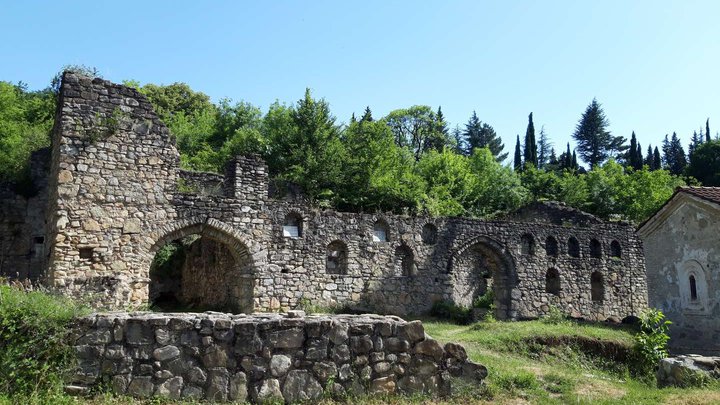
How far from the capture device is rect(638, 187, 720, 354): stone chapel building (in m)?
14.7

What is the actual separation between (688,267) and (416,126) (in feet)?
133

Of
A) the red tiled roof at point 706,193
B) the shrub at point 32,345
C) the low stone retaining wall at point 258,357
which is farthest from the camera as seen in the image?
the red tiled roof at point 706,193

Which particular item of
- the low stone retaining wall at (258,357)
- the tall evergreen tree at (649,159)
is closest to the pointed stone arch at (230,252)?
the low stone retaining wall at (258,357)

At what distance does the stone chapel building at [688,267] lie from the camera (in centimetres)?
1466

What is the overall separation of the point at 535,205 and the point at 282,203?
50.4ft

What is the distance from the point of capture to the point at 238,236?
16609mm

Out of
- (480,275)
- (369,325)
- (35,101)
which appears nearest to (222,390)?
(369,325)

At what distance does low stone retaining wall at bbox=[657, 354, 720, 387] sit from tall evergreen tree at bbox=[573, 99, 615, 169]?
195 feet

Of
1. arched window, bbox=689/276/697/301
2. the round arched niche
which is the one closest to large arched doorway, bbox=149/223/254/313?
the round arched niche

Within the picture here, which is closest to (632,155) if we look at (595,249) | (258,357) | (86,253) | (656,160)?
(656,160)

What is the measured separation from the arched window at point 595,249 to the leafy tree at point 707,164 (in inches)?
1351

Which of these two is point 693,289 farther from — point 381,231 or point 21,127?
point 21,127

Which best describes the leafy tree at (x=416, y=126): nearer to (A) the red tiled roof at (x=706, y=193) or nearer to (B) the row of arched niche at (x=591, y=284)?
(B) the row of arched niche at (x=591, y=284)

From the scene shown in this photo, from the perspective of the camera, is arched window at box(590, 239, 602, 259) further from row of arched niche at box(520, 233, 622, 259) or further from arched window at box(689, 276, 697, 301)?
arched window at box(689, 276, 697, 301)
